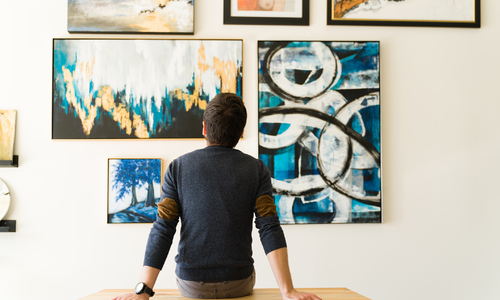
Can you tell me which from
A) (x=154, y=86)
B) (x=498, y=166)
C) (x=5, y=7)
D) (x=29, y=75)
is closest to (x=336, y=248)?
(x=498, y=166)

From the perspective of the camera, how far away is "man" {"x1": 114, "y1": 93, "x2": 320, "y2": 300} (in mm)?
1312

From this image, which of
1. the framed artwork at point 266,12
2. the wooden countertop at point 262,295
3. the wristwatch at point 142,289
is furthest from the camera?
the framed artwork at point 266,12

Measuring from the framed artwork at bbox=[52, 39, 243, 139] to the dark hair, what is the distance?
2.82ft

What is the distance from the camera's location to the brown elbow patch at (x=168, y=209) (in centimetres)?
134

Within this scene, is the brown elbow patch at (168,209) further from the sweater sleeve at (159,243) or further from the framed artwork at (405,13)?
the framed artwork at (405,13)

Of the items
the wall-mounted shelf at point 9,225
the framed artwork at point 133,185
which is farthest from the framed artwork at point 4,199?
the framed artwork at point 133,185

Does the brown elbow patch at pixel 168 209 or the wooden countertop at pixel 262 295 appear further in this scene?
the wooden countertop at pixel 262 295

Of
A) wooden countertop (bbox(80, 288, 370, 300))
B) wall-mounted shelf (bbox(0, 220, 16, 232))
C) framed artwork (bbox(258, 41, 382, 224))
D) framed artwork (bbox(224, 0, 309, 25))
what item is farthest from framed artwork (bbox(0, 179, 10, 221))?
framed artwork (bbox(224, 0, 309, 25))

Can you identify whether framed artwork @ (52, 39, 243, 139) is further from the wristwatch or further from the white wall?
the wristwatch

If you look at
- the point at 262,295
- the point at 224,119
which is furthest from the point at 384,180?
the point at 224,119

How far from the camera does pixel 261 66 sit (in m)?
2.23

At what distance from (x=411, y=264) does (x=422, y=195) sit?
0.39 m

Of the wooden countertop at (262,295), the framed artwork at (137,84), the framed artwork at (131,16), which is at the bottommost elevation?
the wooden countertop at (262,295)

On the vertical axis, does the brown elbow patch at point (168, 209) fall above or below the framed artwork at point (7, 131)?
below
